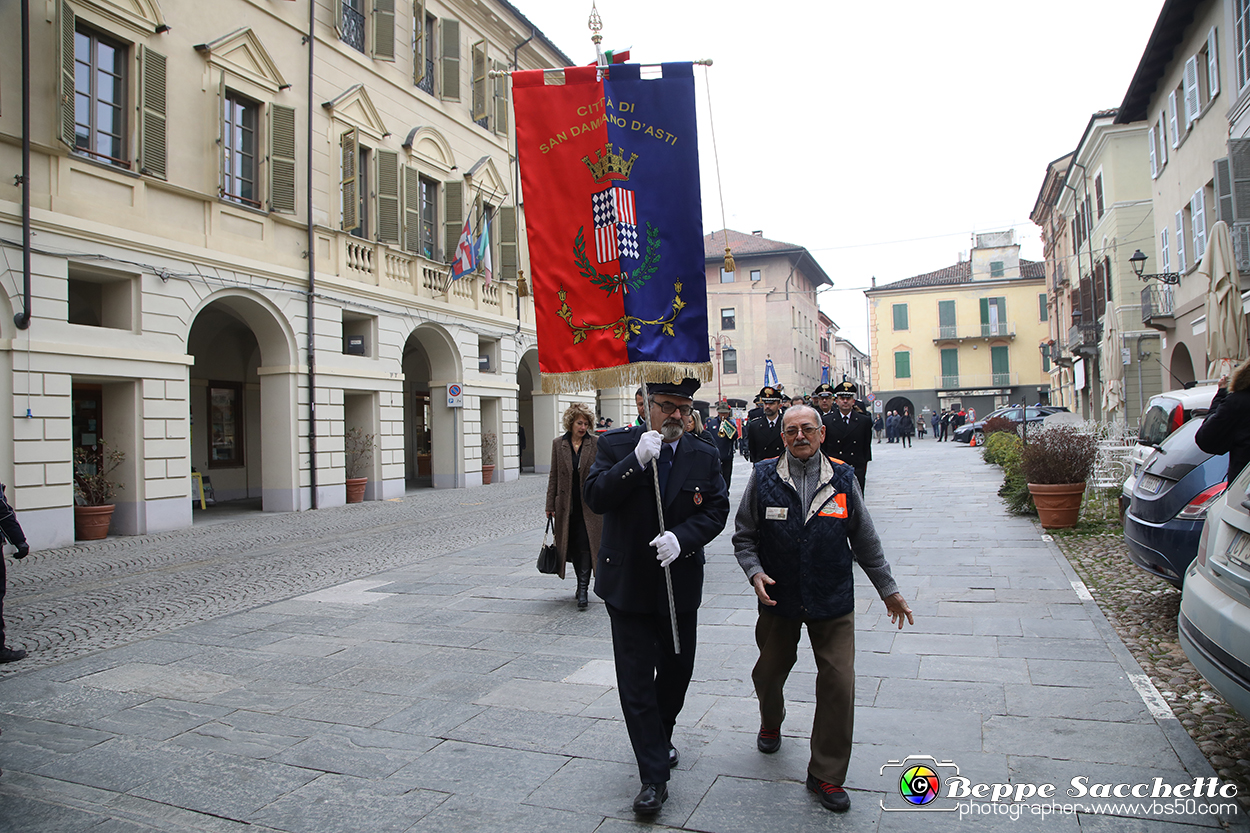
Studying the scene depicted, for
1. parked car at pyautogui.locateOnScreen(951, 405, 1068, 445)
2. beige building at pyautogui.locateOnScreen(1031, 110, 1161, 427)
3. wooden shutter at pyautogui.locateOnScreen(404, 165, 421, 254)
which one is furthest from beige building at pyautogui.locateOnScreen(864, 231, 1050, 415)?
wooden shutter at pyautogui.locateOnScreen(404, 165, 421, 254)

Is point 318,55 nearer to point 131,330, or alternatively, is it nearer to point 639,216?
point 131,330

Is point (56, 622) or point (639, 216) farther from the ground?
point (639, 216)

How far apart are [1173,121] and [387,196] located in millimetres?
19992

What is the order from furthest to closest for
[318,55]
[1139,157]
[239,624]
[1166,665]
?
[1139,157]
[318,55]
[239,624]
[1166,665]

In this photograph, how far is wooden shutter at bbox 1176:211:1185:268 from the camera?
70.4 ft

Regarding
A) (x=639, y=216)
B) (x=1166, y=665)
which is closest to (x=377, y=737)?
(x=639, y=216)

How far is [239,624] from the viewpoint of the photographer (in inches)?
Answer: 272

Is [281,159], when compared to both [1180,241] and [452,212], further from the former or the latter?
[1180,241]

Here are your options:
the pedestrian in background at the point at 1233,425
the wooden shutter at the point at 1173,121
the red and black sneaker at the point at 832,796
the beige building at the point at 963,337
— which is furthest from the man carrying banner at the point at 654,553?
the beige building at the point at 963,337

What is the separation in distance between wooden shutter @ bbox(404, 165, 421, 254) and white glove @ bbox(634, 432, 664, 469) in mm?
18447

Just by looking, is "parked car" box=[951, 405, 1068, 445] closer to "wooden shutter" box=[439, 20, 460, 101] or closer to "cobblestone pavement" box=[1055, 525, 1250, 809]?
"wooden shutter" box=[439, 20, 460, 101]

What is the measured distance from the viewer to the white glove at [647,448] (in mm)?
3498

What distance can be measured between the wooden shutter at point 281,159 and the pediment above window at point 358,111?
1609 millimetres

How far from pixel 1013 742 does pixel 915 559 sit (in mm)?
5277
